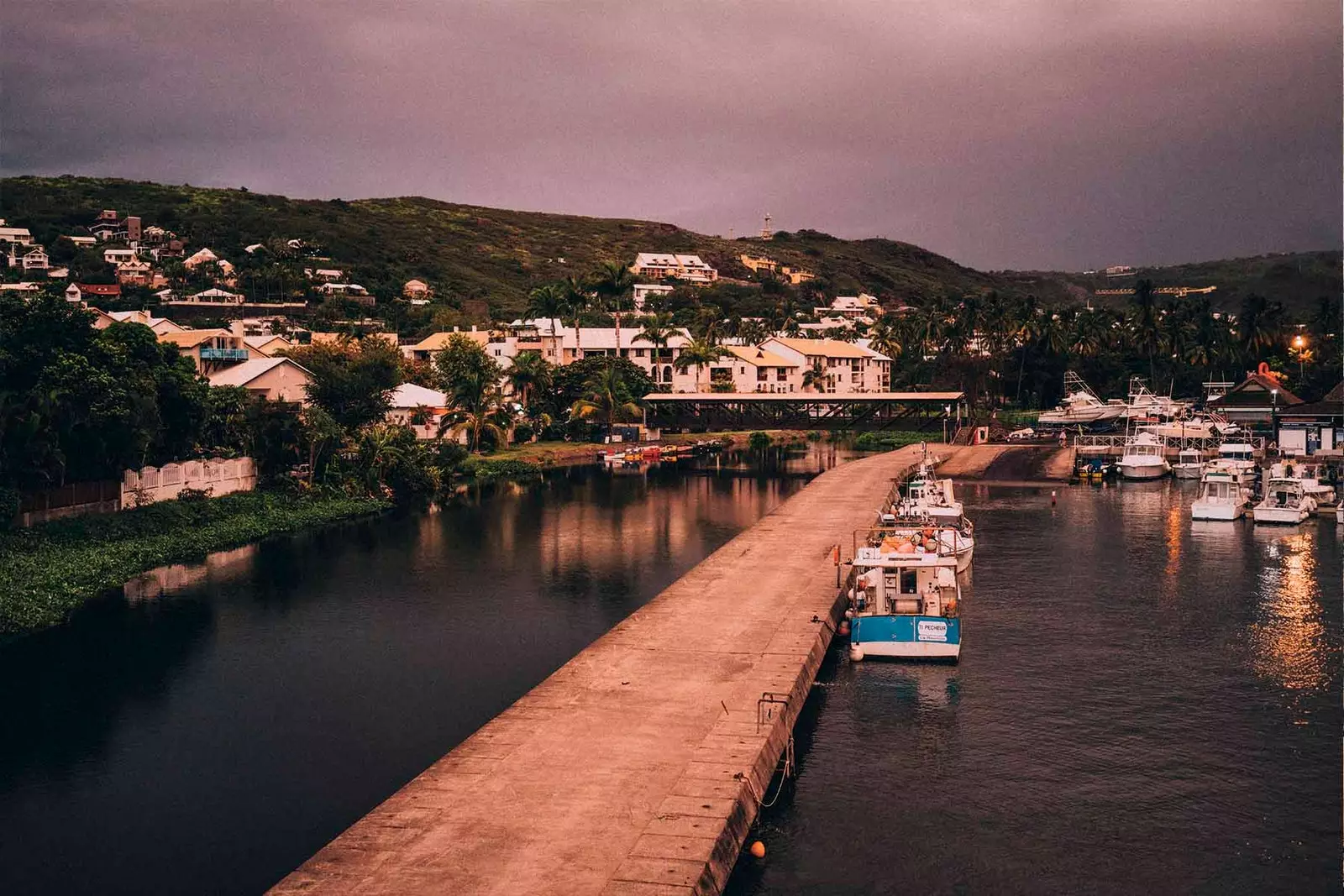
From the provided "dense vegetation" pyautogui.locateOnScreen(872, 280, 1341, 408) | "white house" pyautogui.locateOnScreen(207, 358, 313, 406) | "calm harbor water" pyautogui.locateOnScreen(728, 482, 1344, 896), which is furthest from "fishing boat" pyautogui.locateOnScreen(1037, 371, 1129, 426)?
"white house" pyautogui.locateOnScreen(207, 358, 313, 406)

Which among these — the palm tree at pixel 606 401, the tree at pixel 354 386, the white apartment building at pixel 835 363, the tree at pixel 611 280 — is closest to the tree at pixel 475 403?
the tree at pixel 354 386

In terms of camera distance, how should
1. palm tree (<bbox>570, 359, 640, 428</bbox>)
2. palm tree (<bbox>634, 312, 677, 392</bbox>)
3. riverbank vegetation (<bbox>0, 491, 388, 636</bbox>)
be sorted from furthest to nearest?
palm tree (<bbox>634, 312, 677, 392</bbox>) → palm tree (<bbox>570, 359, 640, 428</bbox>) → riverbank vegetation (<bbox>0, 491, 388, 636</bbox>)

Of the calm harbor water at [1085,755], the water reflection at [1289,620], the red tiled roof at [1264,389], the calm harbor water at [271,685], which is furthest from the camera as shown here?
the red tiled roof at [1264,389]

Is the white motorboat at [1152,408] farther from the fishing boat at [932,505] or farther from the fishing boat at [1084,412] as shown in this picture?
the fishing boat at [932,505]

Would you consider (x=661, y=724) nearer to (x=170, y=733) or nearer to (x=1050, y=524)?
(x=170, y=733)

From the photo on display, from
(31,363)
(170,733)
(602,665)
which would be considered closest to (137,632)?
(170,733)

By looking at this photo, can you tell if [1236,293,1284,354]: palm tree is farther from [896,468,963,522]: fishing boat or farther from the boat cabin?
the boat cabin
